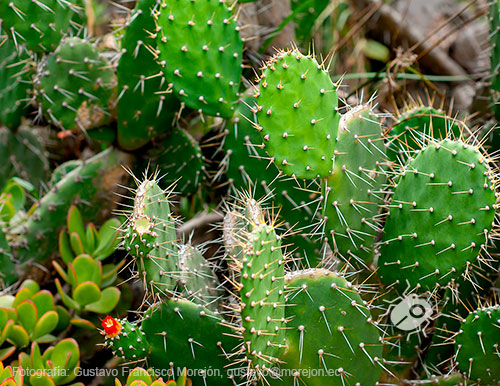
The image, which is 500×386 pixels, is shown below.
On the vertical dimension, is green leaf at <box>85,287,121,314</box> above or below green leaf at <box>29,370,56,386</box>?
above

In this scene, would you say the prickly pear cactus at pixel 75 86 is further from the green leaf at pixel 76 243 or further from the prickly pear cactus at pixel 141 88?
the green leaf at pixel 76 243

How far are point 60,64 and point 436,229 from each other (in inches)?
44.9

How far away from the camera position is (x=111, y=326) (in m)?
1.12

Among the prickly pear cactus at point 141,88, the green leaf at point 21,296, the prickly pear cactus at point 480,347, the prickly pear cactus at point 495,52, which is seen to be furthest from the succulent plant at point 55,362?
the prickly pear cactus at point 495,52

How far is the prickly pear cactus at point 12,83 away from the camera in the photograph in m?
1.78

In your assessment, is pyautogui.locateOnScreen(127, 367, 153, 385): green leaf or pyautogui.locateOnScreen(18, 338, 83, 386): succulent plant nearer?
pyautogui.locateOnScreen(127, 367, 153, 385): green leaf

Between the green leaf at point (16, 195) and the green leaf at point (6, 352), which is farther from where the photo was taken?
the green leaf at point (16, 195)

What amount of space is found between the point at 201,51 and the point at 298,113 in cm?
37

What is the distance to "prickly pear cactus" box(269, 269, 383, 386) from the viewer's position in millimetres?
1154

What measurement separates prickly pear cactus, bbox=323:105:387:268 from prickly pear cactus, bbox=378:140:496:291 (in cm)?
6

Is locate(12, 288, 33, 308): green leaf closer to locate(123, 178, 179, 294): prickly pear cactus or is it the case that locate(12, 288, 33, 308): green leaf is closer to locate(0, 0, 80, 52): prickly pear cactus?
locate(123, 178, 179, 294): prickly pear cactus

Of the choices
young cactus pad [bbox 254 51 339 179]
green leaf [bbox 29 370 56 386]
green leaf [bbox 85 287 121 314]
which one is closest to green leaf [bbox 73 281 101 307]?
green leaf [bbox 85 287 121 314]

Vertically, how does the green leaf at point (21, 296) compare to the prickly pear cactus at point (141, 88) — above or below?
below

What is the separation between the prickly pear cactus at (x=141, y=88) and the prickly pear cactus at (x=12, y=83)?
15.0 inches
